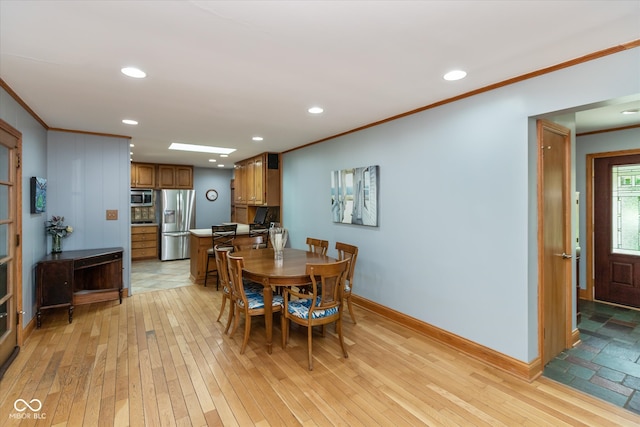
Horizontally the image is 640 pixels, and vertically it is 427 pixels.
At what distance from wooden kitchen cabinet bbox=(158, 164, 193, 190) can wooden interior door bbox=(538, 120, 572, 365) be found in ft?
24.4

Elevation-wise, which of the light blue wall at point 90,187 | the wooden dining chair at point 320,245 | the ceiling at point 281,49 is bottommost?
the wooden dining chair at point 320,245

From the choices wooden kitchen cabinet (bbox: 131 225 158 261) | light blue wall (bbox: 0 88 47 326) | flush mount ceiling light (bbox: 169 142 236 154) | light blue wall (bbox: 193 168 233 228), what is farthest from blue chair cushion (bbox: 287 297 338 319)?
light blue wall (bbox: 193 168 233 228)

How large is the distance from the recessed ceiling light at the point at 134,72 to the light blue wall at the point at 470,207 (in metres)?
2.55

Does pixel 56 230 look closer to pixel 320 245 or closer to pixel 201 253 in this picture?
pixel 201 253

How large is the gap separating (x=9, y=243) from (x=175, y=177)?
508 centimetres

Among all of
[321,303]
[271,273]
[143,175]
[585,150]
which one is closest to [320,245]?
[271,273]

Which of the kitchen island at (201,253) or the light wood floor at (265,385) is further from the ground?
the kitchen island at (201,253)

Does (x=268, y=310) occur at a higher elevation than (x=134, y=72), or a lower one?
lower

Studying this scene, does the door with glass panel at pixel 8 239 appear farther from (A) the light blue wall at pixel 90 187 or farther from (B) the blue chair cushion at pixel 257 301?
(B) the blue chair cushion at pixel 257 301

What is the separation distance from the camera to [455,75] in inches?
94.6

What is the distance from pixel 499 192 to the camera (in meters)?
2.59

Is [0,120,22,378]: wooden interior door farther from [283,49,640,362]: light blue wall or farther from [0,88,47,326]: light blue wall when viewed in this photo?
[283,49,640,362]: light blue wall

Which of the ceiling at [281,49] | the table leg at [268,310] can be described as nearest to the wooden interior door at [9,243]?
the ceiling at [281,49]

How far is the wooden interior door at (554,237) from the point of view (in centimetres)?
254
